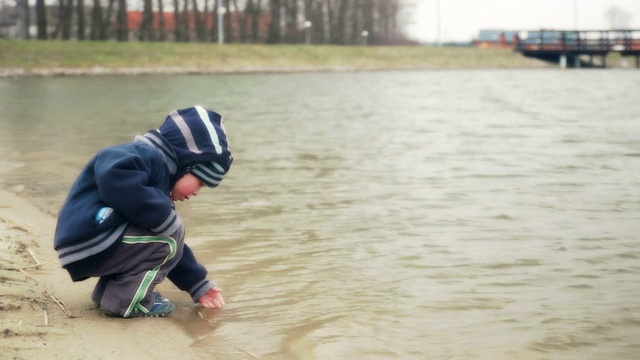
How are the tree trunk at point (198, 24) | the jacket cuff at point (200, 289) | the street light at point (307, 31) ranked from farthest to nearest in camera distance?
the street light at point (307, 31)
the tree trunk at point (198, 24)
the jacket cuff at point (200, 289)

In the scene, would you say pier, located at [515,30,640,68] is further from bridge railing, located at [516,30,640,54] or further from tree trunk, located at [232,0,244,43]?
tree trunk, located at [232,0,244,43]

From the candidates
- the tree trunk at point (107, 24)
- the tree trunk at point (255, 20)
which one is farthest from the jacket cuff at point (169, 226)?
the tree trunk at point (255, 20)

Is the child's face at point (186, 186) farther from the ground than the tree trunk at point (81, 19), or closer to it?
closer to it

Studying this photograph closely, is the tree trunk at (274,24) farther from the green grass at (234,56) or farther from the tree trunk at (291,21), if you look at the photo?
the green grass at (234,56)

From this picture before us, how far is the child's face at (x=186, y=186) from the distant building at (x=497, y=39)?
70.4 meters

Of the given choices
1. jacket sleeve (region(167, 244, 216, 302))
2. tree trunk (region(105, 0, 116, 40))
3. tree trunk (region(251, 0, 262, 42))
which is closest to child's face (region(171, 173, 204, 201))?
jacket sleeve (region(167, 244, 216, 302))

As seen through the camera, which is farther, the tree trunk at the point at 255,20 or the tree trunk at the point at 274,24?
the tree trunk at the point at 274,24

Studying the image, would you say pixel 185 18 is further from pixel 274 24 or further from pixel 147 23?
pixel 274 24

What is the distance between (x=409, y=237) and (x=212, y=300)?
180 cm

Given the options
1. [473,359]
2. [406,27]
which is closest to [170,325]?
[473,359]

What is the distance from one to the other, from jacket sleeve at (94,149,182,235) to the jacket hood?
5.2 inches

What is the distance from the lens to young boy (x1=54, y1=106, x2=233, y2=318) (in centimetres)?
366

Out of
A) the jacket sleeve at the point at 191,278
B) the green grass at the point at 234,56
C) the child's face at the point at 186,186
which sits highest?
the green grass at the point at 234,56

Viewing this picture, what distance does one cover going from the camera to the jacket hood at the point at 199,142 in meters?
3.77
